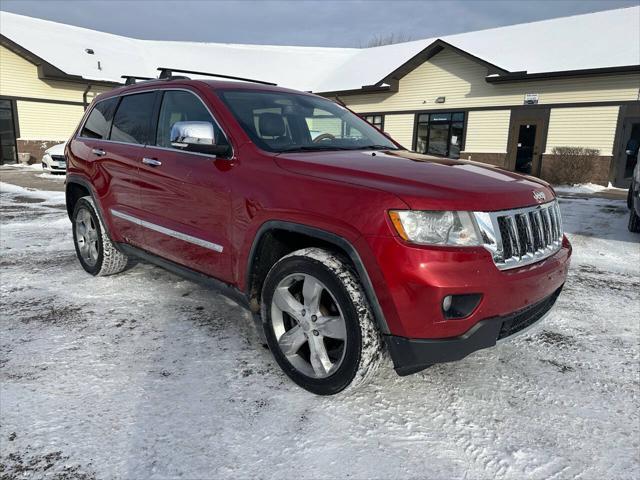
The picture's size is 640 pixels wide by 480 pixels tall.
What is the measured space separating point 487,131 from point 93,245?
19.0 metres

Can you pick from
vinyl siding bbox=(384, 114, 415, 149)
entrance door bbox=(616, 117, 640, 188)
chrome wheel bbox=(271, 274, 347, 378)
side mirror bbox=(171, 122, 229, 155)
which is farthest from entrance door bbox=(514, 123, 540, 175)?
chrome wheel bbox=(271, 274, 347, 378)

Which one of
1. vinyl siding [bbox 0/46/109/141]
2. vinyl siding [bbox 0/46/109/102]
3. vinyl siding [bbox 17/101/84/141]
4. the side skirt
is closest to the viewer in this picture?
the side skirt

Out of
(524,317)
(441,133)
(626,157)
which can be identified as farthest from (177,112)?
(441,133)

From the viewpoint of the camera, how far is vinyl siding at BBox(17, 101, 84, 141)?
21.7 m

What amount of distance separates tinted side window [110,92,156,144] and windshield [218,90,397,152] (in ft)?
2.82

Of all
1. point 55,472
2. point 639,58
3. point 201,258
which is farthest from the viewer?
point 639,58

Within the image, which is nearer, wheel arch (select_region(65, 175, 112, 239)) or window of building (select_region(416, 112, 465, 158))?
wheel arch (select_region(65, 175, 112, 239))

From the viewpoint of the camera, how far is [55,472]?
1.96 m

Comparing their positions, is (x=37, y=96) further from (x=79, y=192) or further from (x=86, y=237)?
(x=86, y=237)

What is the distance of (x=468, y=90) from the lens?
20.8 meters

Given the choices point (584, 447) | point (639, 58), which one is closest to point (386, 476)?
point (584, 447)

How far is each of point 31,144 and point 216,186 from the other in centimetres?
2318

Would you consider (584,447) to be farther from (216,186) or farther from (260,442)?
(216,186)

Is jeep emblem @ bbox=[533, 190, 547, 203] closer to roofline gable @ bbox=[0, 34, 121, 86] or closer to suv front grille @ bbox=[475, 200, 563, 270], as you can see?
suv front grille @ bbox=[475, 200, 563, 270]
